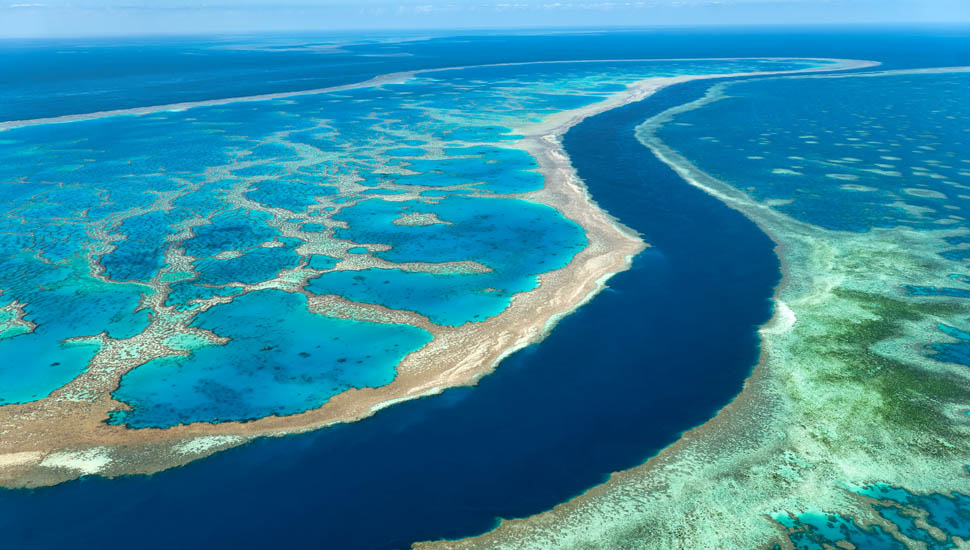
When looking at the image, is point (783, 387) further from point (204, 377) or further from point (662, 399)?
point (204, 377)

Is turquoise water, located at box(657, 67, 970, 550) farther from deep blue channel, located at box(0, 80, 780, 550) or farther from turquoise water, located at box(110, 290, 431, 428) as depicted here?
turquoise water, located at box(110, 290, 431, 428)

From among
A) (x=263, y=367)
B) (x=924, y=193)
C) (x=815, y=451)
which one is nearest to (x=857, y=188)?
(x=924, y=193)

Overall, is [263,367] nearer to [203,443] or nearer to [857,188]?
[203,443]

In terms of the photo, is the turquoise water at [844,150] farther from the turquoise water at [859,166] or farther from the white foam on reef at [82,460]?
the white foam on reef at [82,460]

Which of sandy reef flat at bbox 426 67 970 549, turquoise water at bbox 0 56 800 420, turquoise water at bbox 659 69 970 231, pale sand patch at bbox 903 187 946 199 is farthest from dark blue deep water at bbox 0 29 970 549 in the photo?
pale sand patch at bbox 903 187 946 199

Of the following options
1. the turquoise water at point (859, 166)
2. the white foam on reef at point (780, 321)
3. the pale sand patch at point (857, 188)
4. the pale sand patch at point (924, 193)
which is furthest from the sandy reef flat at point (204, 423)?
the pale sand patch at point (924, 193)

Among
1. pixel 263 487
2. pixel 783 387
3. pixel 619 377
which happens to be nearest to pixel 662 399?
pixel 619 377
